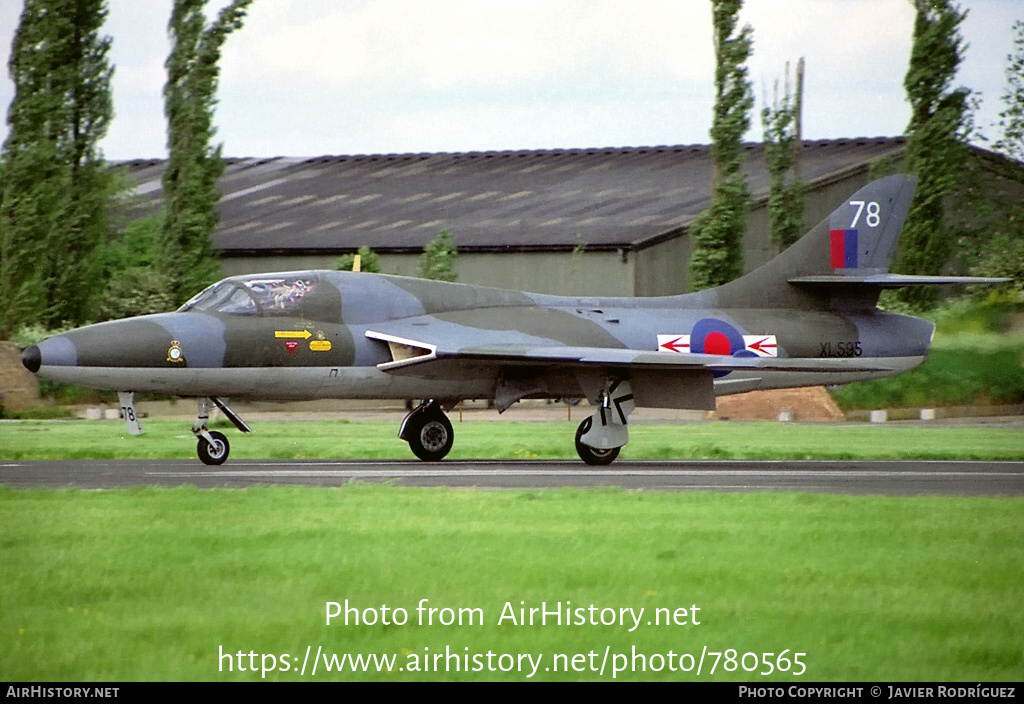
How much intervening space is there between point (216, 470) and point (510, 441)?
6.44 metres

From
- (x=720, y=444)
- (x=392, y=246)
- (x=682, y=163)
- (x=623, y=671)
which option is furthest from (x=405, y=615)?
(x=682, y=163)

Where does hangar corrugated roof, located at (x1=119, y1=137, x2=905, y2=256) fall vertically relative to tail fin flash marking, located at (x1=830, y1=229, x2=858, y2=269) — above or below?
above

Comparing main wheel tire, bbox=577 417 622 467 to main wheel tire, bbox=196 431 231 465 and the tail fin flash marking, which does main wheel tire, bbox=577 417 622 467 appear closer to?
main wheel tire, bbox=196 431 231 465

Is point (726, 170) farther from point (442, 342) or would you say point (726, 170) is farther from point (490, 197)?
point (442, 342)

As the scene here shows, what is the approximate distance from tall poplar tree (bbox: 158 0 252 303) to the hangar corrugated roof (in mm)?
3865

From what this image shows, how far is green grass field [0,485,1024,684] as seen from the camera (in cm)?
668

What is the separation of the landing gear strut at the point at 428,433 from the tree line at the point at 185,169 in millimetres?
6019

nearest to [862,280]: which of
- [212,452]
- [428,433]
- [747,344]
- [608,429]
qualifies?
[747,344]

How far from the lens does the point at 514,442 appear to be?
21844 millimetres

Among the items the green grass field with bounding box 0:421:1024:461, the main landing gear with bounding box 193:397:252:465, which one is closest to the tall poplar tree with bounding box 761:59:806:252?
the green grass field with bounding box 0:421:1024:461

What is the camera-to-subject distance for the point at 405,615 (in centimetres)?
739

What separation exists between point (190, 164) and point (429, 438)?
14.5 meters

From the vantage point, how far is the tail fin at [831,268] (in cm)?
2098
